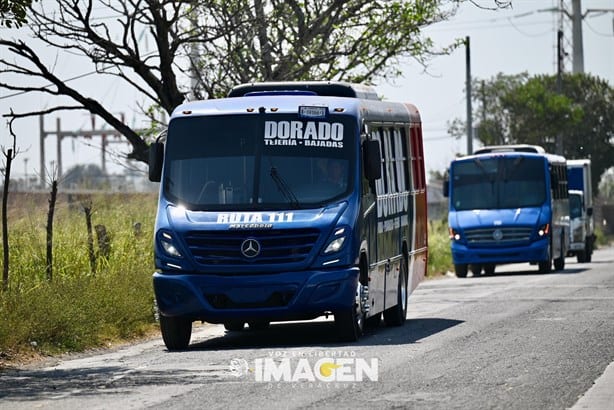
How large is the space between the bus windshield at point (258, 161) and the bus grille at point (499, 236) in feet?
64.7

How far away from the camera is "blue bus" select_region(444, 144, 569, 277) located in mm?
36531

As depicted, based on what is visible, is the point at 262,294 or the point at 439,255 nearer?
the point at 262,294

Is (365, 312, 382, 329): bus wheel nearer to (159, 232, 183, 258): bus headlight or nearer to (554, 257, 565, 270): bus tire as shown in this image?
(159, 232, 183, 258): bus headlight

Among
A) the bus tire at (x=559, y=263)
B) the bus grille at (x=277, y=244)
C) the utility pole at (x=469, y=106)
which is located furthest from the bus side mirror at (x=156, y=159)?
the utility pole at (x=469, y=106)

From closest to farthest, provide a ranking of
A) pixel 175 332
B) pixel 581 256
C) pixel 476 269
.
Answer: pixel 175 332, pixel 476 269, pixel 581 256

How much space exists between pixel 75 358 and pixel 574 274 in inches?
786

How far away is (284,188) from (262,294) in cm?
129

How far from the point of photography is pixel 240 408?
11.2m

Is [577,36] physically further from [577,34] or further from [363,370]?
[363,370]

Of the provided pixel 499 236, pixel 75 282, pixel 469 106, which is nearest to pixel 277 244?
pixel 75 282

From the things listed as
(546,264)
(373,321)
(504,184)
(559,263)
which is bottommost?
(559,263)

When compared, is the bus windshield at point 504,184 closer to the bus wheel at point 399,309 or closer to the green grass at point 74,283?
the green grass at point 74,283

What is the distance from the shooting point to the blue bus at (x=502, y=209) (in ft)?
120

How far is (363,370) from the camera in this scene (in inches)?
535
